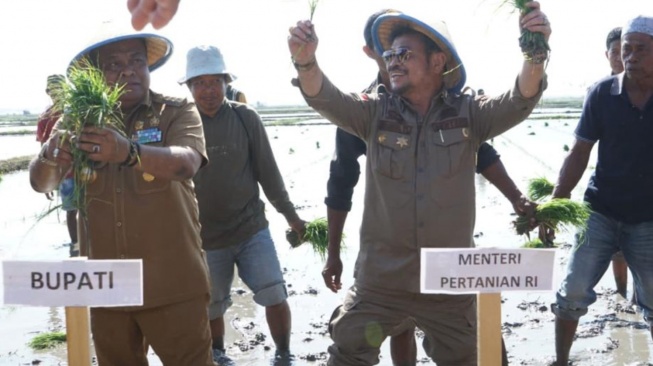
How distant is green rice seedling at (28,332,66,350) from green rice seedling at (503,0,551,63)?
3760 mm

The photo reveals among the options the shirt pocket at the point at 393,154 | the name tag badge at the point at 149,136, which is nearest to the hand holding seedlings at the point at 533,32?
the shirt pocket at the point at 393,154

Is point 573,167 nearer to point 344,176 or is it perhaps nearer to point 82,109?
point 344,176

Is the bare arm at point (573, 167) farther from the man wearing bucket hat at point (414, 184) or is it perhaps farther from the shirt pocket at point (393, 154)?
the shirt pocket at point (393, 154)

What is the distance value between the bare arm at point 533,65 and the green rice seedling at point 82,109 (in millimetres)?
1601

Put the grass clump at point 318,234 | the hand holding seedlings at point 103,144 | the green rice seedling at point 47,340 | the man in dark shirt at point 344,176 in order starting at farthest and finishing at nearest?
the green rice seedling at point 47,340, the grass clump at point 318,234, the man in dark shirt at point 344,176, the hand holding seedlings at point 103,144

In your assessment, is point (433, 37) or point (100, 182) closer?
point (100, 182)

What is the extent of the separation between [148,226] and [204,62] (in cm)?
178

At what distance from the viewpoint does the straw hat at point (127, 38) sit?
330cm

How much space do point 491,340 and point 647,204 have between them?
5.28 ft

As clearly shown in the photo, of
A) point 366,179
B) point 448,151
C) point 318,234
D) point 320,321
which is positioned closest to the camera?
point 448,151

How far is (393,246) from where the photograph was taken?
11.6 ft

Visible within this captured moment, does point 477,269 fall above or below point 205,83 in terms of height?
below

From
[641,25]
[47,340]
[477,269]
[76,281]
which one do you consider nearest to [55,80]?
[76,281]

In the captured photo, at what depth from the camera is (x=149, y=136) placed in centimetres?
334
